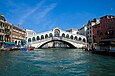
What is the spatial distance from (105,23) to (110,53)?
59.1ft

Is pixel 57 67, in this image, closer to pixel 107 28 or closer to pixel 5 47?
pixel 5 47

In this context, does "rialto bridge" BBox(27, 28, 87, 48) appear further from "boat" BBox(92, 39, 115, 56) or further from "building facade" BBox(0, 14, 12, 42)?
"boat" BBox(92, 39, 115, 56)

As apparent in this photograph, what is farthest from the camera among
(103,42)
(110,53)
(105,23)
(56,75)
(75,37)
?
(75,37)

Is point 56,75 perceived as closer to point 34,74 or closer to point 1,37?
point 34,74

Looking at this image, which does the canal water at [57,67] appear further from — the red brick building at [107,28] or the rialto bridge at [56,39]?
the rialto bridge at [56,39]

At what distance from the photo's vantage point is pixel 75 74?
349 inches

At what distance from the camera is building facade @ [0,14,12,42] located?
1385 inches

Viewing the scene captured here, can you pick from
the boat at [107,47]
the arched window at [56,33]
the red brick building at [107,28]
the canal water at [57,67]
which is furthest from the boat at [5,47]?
the red brick building at [107,28]

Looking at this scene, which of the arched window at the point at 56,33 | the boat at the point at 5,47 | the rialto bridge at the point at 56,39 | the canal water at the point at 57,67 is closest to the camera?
the canal water at the point at 57,67

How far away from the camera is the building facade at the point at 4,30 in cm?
3518

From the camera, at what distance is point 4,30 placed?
120 ft

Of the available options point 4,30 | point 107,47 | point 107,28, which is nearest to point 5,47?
point 4,30

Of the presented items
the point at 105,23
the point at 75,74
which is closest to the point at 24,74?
the point at 75,74

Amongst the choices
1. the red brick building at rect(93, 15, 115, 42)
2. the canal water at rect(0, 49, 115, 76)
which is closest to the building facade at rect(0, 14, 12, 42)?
the red brick building at rect(93, 15, 115, 42)
